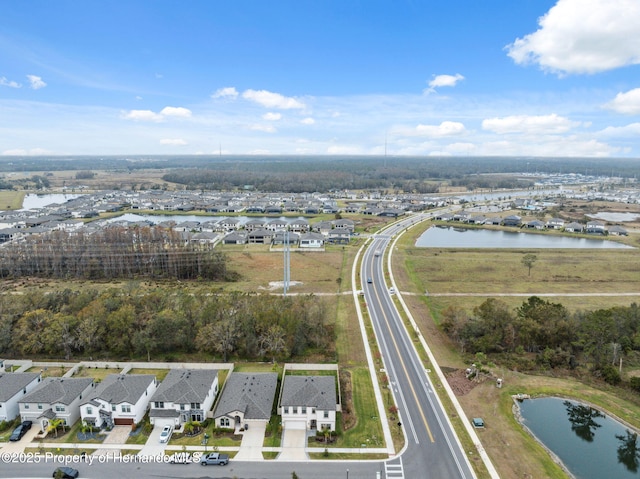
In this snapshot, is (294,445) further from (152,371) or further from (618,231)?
(618,231)

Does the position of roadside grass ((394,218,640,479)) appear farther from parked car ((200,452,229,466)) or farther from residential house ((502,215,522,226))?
residential house ((502,215,522,226))

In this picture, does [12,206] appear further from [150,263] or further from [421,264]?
[421,264]

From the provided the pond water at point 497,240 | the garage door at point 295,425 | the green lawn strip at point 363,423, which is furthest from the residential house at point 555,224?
the garage door at point 295,425

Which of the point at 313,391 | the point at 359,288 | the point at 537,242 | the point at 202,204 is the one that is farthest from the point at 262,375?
the point at 202,204

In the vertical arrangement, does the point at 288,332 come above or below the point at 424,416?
above

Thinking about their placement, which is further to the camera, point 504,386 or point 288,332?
point 288,332

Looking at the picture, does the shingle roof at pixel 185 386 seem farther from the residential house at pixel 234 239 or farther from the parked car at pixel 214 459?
the residential house at pixel 234 239

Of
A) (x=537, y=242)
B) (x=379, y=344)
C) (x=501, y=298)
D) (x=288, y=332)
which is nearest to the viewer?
(x=288, y=332)
